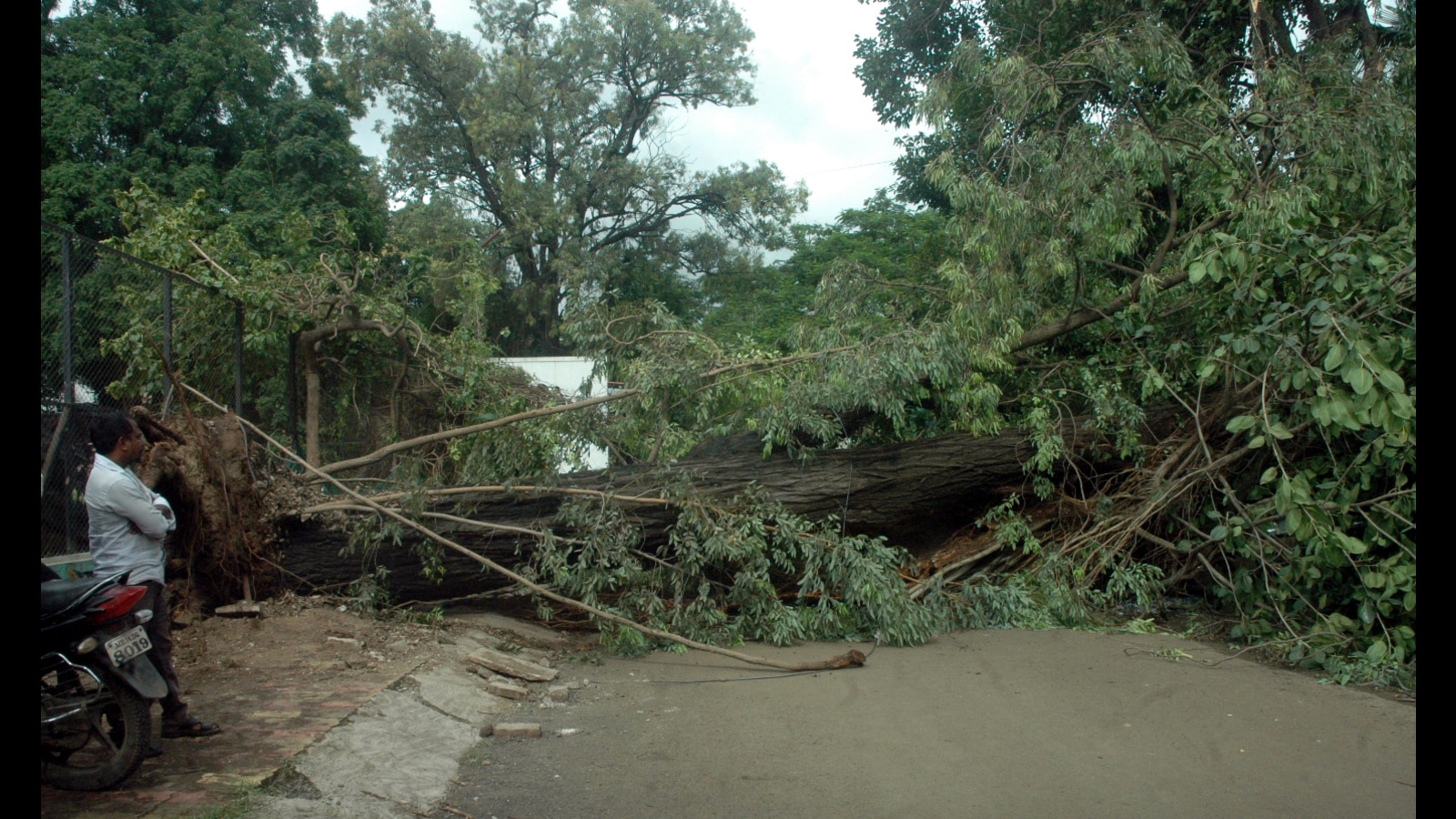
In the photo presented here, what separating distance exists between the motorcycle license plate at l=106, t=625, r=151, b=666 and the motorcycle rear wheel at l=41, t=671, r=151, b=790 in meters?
0.10

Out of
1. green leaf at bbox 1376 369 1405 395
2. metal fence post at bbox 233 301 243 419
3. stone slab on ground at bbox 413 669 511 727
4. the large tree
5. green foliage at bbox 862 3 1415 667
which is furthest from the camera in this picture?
the large tree

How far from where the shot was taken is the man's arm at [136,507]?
4.26 metres

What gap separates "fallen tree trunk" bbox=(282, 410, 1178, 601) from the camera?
7125 mm

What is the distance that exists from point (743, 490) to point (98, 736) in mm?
4502

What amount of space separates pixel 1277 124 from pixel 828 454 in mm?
4971

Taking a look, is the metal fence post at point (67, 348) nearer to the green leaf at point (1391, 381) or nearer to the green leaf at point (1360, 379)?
the green leaf at point (1360, 379)

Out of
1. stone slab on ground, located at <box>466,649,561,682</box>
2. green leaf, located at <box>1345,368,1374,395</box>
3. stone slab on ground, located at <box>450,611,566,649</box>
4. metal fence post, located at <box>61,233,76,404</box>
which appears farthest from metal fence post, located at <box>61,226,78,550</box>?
green leaf, located at <box>1345,368,1374,395</box>

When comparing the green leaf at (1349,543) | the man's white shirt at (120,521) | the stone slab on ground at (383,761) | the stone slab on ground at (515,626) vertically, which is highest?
the man's white shirt at (120,521)

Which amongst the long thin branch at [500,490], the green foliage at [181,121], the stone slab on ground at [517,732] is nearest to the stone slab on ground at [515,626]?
the long thin branch at [500,490]

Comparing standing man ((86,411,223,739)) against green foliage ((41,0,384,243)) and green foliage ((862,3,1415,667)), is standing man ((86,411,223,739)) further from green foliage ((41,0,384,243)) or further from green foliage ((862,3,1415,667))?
green foliage ((41,0,384,243))

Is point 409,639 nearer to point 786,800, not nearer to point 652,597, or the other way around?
point 652,597

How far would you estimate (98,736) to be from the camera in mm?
3725

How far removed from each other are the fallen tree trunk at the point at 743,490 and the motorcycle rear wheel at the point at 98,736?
3.18 m

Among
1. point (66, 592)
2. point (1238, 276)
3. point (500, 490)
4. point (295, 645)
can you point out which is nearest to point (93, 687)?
point (66, 592)
